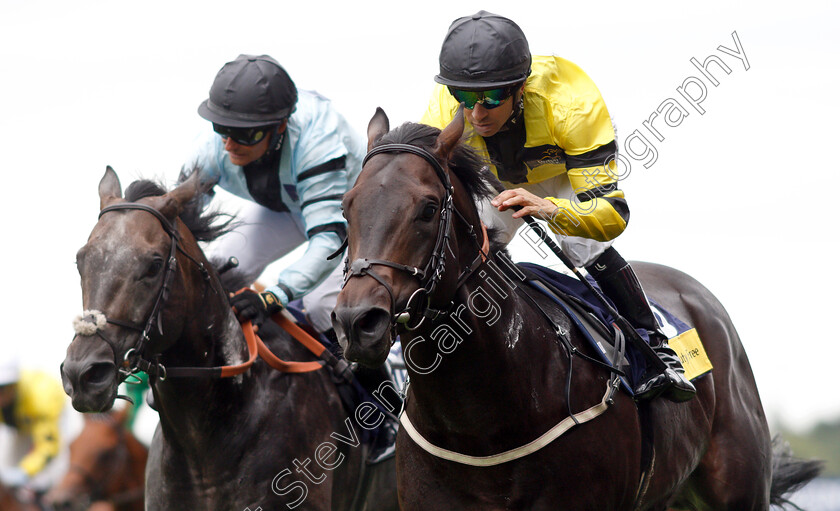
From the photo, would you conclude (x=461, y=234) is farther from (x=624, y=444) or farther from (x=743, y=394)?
(x=743, y=394)

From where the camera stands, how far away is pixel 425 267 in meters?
2.92

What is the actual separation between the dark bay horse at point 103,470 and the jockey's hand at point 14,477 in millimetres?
469

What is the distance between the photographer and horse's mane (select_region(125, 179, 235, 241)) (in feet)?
14.7

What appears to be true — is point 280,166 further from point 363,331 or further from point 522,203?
point 363,331

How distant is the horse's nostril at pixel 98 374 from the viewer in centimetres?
385

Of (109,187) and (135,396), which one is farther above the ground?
(109,187)

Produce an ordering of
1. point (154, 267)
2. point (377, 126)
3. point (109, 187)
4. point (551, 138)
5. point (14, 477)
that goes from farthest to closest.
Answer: point (14, 477), point (109, 187), point (154, 267), point (551, 138), point (377, 126)

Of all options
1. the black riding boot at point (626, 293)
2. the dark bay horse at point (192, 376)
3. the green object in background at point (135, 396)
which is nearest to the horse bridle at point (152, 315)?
the dark bay horse at point (192, 376)

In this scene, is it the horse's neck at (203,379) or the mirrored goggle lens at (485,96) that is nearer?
the mirrored goggle lens at (485,96)

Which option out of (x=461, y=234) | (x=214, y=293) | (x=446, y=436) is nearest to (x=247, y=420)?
(x=214, y=293)

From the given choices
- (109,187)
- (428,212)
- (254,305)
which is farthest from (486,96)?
(109,187)

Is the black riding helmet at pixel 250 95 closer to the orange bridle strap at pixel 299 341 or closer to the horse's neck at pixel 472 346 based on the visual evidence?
the orange bridle strap at pixel 299 341

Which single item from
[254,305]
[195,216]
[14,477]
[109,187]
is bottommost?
[14,477]

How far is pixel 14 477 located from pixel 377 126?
5146 mm
